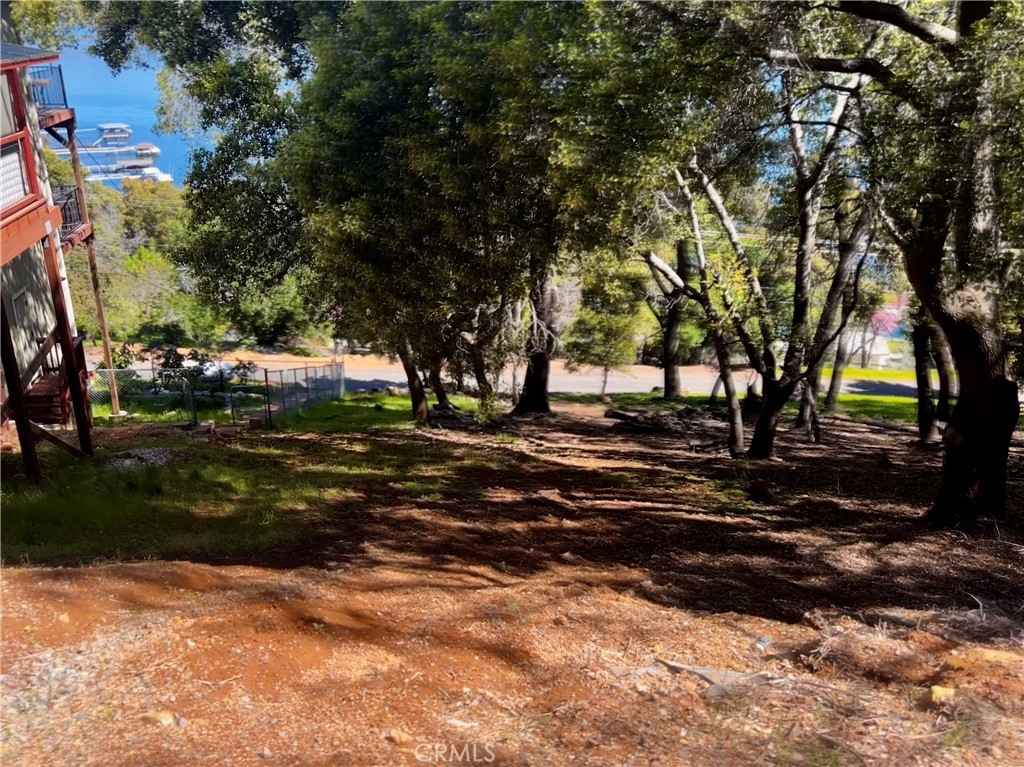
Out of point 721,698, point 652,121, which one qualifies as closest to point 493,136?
point 652,121

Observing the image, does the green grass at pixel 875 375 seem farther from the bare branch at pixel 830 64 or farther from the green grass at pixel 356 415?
the bare branch at pixel 830 64

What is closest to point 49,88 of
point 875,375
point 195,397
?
point 195,397

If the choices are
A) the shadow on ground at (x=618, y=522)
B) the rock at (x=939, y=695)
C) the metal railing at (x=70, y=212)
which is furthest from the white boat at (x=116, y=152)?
the rock at (x=939, y=695)

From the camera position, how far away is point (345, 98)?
33.1 ft

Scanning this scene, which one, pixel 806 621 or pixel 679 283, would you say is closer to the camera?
pixel 806 621

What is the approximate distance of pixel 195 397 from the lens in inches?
717

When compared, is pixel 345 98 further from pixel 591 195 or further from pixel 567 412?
pixel 567 412

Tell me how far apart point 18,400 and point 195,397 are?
10.3 m

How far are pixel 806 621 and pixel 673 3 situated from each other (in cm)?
586

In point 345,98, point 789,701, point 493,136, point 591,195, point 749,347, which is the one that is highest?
point 345,98

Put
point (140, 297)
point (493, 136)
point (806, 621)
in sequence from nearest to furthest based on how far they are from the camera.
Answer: point (806, 621), point (493, 136), point (140, 297)

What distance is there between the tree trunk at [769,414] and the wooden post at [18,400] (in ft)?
35.8

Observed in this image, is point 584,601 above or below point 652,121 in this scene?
below

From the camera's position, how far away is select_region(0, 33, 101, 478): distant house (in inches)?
323
